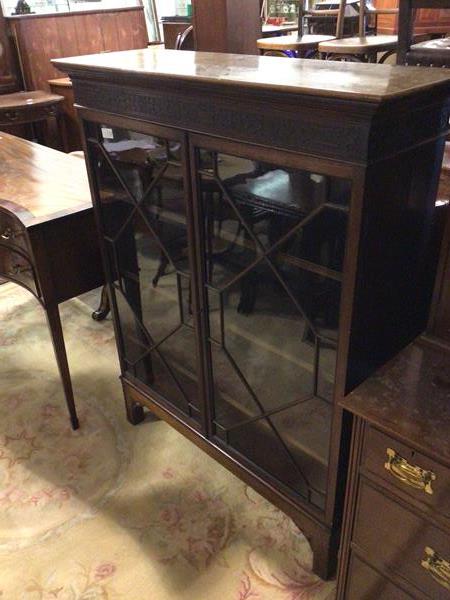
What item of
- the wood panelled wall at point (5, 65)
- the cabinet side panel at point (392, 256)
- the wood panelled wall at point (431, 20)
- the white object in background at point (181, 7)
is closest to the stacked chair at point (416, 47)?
the cabinet side panel at point (392, 256)

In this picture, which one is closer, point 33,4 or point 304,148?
point 304,148

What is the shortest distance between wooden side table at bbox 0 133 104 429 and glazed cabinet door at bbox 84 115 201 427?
0.43 feet

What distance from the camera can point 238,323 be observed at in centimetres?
115

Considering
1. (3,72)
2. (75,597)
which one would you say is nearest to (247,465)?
(75,597)

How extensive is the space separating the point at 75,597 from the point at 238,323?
2.35 ft

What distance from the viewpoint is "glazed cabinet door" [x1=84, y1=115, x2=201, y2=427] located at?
3.65 ft

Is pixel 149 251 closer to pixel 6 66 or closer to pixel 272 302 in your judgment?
pixel 272 302

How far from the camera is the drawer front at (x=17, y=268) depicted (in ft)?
4.90

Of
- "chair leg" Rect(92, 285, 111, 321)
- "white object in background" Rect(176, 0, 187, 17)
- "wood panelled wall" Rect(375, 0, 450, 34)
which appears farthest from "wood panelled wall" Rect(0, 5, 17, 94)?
"wood panelled wall" Rect(375, 0, 450, 34)

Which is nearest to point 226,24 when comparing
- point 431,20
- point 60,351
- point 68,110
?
point 60,351

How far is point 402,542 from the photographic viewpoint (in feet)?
2.88

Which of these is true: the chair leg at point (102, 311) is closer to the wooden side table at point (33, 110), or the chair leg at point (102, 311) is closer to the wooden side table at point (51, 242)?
the wooden side table at point (51, 242)

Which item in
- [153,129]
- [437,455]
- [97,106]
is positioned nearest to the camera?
[437,455]

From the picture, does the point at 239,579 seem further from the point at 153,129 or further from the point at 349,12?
the point at 349,12
